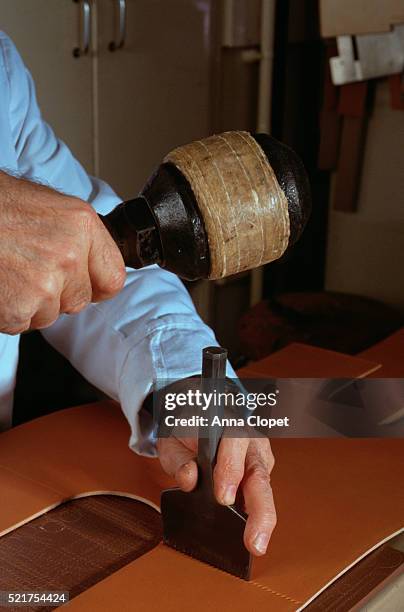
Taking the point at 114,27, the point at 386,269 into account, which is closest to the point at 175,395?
the point at 386,269

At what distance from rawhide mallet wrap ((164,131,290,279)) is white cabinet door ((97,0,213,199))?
217cm

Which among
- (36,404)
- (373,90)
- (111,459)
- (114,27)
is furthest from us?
(114,27)

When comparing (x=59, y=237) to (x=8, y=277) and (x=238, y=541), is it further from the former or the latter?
(x=238, y=541)

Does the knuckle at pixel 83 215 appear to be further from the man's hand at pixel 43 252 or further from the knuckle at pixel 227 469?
the knuckle at pixel 227 469

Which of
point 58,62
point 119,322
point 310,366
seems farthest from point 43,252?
point 58,62

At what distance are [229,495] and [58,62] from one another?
2.07 meters

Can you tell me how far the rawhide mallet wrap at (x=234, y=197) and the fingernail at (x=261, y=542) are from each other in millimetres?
301

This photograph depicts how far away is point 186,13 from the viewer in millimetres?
2994

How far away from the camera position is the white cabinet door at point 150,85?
2.91 metres

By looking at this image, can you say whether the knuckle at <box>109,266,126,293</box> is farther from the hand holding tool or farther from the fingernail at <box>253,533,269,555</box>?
the fingernail at <box>253,533,269,555</box>

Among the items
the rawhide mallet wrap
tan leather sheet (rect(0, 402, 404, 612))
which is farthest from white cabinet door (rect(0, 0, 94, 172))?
the rawhide mallet wrap

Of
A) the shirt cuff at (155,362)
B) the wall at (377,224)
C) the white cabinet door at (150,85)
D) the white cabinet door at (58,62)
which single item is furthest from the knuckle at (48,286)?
the white cabinet door at (150,85)

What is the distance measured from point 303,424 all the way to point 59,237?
684 millimetres

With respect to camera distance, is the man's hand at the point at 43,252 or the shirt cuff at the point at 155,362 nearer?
the man's hand at the point at 43,252
